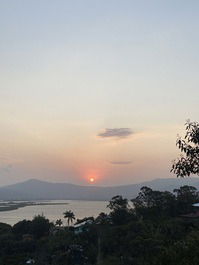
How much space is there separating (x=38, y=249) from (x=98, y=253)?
7969 mm

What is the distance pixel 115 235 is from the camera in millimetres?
30812

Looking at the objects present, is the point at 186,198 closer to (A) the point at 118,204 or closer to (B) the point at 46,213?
(A) the point at 118,204

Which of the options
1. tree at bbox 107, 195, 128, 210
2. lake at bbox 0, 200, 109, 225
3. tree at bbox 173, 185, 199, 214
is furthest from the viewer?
lake at bbox 0, 200, 109, 225

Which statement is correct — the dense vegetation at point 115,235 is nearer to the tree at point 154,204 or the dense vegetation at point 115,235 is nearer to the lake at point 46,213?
the tree at point 154,204

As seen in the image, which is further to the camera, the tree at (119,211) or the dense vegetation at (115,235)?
the tree at (119,211)

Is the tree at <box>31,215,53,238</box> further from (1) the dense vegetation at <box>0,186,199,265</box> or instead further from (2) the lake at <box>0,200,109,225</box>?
(2) the lake at <box>0,200,109,225</box>

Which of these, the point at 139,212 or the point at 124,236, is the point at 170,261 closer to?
the point at 124,236

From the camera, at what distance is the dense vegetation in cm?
2536

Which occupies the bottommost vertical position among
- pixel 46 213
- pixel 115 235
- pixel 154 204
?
pixel 46 213

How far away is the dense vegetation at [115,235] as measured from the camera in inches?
998

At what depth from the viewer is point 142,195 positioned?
143 ft

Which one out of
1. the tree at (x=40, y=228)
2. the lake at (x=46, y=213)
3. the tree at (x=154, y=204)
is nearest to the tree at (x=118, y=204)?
the tree at (x=154, y=204)

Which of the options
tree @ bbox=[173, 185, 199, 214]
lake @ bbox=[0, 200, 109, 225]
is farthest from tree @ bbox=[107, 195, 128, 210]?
lake @ bbox=[0, 200, 109, 225]

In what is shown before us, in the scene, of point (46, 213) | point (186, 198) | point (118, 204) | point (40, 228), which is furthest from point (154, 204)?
point (46, 213)
